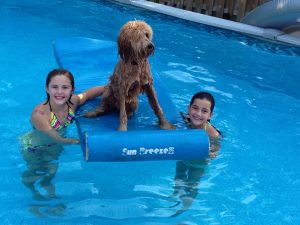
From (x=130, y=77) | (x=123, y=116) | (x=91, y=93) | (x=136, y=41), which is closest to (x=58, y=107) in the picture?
(x=91, y=93)

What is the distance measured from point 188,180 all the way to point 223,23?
494 centimetres

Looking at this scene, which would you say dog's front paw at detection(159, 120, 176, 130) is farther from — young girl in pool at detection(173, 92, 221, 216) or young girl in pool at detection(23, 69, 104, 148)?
young girl in pool at detection(23, 69, 104, 148)

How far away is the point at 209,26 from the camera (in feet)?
28.7

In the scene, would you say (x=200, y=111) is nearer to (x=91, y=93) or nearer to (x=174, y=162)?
(x=174, y=162)

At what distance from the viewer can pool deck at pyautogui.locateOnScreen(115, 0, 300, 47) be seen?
8.19 m

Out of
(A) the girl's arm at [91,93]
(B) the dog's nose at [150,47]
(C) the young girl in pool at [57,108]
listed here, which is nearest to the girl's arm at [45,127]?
(C) the young girl in pool at [57,108]

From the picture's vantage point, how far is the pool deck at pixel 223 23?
8188mm

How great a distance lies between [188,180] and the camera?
4.39 m

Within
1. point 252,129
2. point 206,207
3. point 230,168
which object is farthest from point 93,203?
point 252,129

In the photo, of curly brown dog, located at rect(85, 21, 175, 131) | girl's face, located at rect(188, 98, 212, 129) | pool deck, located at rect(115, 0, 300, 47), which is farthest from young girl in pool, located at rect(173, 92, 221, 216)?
pool deck, located at rect(115, 0, 300, 47)

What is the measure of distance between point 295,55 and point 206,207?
14.3 feet

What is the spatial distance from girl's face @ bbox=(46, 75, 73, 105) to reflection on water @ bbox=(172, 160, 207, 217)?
1.22 meters

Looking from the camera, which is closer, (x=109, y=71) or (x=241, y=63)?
(x=109, y=71)

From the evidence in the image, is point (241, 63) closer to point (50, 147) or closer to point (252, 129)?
point (252, 129)
